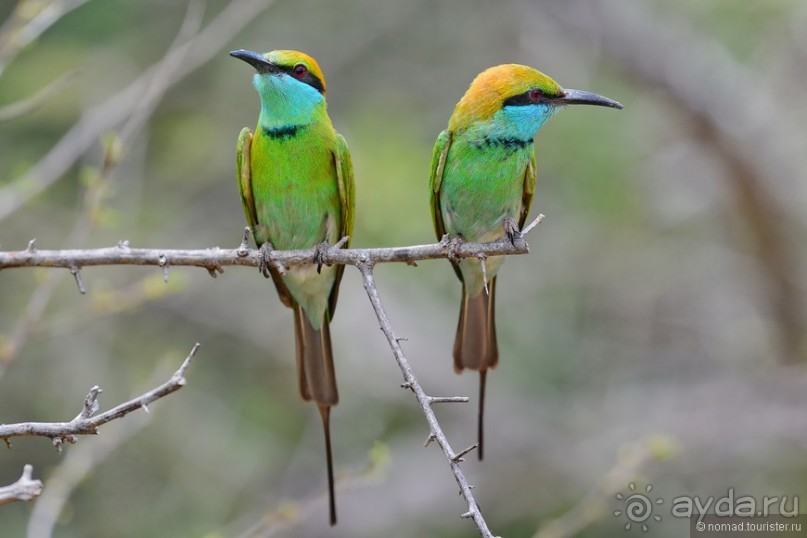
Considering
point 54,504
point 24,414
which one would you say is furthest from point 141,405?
point 24,414

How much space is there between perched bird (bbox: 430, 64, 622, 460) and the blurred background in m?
1.72

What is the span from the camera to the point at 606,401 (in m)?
5.50

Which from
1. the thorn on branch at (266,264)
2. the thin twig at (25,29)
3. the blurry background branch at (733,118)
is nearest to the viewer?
A: the thorn on branch at (266,264)

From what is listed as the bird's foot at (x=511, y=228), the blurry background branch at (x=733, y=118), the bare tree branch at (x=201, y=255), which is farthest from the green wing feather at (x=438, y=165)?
the blurry background branch at (x=733, y=118)

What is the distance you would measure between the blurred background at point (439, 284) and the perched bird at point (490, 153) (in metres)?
1.72

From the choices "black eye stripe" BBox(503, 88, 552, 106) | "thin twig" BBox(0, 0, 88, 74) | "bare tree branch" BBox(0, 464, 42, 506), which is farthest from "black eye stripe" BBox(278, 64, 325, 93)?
"bare tree branch" BBox(0, 464, 42, 506)

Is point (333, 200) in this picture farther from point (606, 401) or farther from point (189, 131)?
point (606, 401)

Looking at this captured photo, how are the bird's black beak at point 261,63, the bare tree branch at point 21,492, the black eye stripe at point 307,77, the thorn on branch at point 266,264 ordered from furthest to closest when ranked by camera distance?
the black eye stripe at point 307,77 < the bird's black beak at point 261,63 < the thorn on branch at point 266,264 < the bare tree branch at point 21,492

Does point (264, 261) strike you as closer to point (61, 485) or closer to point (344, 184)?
point (344, 184)

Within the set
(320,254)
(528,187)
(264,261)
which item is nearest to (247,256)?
(264,261)

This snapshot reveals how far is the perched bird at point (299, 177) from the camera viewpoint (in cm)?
297

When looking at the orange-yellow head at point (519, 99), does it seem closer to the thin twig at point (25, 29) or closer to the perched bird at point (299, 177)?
the perched bird at point (299, 177)

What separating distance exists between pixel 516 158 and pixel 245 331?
113 inches

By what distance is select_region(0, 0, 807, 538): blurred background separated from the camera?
487 cm
